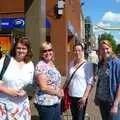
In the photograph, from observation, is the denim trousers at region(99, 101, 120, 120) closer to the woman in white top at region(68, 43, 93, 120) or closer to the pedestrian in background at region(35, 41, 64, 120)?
the woman in white top at region(68, 43, 93, 120)

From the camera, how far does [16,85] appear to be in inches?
194

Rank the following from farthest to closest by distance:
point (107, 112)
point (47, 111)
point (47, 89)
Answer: point (107, 112) < point (47, 111) < point (47, 89)

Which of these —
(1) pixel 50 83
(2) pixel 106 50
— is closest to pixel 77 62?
(2) pixel 106 50

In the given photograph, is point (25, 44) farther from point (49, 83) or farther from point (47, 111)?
point (47, 111)

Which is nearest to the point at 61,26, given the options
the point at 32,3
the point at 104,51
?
the point at 32,3

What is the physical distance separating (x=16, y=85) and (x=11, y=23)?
18.9 metres

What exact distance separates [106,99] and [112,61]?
1.71 ft

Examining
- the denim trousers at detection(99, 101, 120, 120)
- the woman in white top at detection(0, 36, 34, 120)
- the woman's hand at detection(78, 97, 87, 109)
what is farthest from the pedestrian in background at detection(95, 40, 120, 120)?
the woman in white top at detection(0, 36, 34, 120)

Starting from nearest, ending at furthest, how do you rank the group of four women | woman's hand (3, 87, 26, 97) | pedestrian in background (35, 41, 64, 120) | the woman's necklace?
woman's hand (3, 87, 26, 97)
the group of four women
pedestrian in background (35, 41, 64, 120)
the woman's necklace

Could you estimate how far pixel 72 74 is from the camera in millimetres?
6617

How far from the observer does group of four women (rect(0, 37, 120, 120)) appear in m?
4.91

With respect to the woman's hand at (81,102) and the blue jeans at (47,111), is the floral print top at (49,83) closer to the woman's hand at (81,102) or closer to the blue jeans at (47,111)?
the blue jeans at (47,111)

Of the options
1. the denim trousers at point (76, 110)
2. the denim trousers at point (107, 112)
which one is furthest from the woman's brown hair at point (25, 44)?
the denim trousers at point (76, 110)

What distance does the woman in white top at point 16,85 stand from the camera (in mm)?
4875
